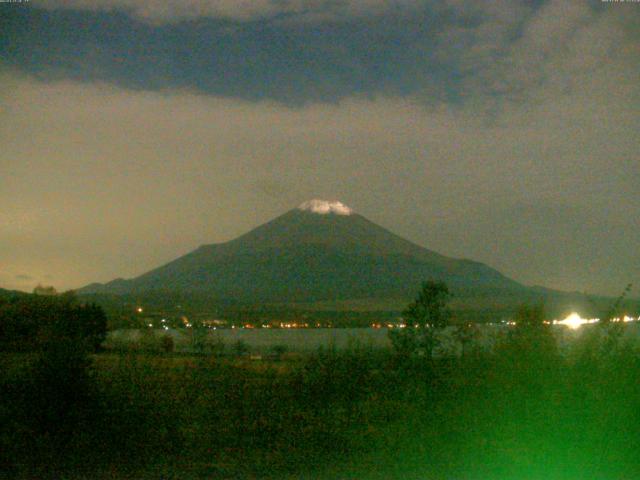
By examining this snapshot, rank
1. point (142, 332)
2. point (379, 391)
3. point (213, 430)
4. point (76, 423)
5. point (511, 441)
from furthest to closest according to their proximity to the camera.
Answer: point (142, 332) < point (379, 391) < point (213, 430) < point (76, 423) < point (511, 441)

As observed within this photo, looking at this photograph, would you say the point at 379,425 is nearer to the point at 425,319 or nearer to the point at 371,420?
the point at 371,420

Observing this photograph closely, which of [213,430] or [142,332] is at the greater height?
[142,332]

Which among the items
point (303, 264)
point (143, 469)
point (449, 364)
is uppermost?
point (303, 264)

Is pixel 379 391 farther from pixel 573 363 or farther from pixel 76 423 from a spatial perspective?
pixel 76 423

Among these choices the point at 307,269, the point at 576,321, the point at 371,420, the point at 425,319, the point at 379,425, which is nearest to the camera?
the point at 379,425

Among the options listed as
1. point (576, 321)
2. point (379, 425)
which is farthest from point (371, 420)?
point (576, 321)

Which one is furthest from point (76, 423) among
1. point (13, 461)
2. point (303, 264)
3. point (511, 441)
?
point (303, 264)

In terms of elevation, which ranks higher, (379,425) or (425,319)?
(425,319)
